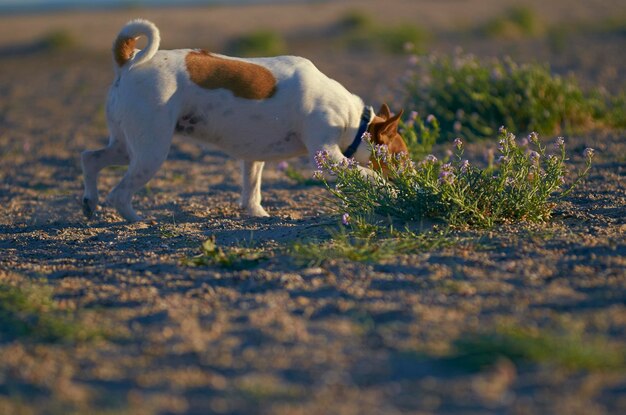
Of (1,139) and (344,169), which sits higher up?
(344,169)

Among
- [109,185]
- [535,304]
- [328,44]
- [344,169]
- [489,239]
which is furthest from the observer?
[328,44]

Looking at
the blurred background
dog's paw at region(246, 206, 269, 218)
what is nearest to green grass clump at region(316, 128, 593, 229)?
dog's paw at region(246, 206, 269, 218)

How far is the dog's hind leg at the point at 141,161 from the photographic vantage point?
17.8 feet

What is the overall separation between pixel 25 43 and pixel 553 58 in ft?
49.6

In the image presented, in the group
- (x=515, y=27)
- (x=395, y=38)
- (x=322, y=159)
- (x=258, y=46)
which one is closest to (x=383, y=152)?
(x=322, y=159)

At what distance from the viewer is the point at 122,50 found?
5.49 metres

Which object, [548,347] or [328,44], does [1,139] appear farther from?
[328,44]

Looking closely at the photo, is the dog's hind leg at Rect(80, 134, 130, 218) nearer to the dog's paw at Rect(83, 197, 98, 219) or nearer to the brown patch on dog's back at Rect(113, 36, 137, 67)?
the dog's paw at Rect(83, 197, 98, 219)

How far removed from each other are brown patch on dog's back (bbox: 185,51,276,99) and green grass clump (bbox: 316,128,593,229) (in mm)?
751

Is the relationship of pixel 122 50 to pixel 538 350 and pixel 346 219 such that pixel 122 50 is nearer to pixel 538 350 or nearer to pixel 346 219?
pixel 346 219

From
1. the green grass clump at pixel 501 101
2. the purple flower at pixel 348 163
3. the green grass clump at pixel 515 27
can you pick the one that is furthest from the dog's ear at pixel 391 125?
the green grass clump at pixel 515 27

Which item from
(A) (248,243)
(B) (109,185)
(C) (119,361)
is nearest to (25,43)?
(B) (109,185)

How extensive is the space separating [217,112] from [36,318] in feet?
7.36

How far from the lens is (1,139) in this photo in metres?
9.66
